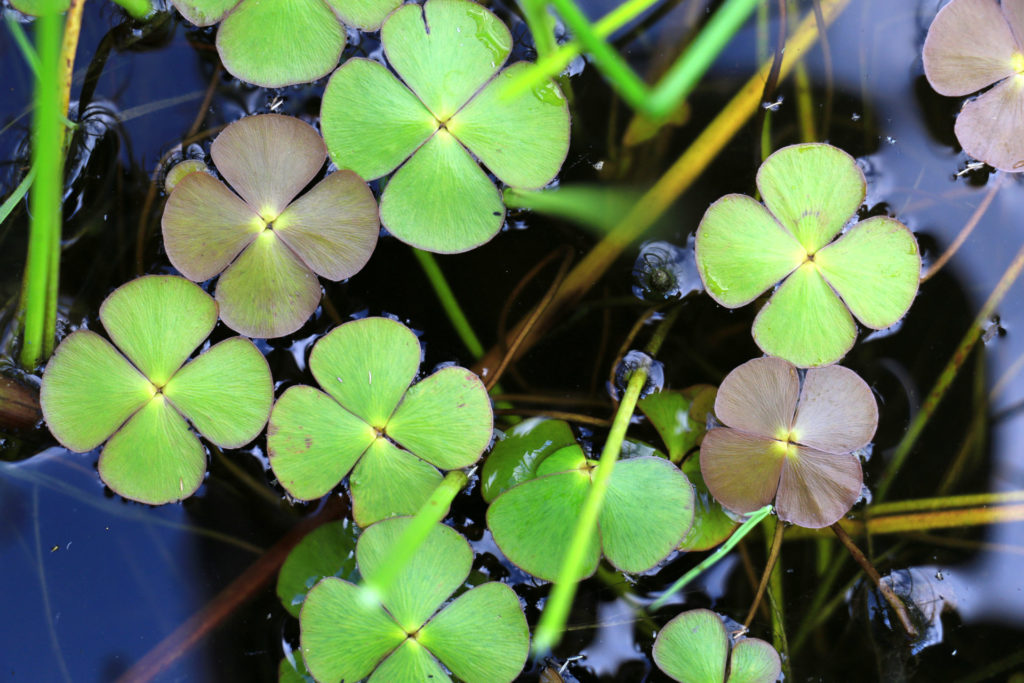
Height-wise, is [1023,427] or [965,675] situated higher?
[1023,427]

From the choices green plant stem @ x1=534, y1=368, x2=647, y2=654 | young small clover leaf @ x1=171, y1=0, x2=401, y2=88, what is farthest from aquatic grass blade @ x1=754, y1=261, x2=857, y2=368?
young small clover leaf @ x1=171, y1=0, x2=401, y2=88

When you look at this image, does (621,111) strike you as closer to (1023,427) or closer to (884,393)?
(884,393)

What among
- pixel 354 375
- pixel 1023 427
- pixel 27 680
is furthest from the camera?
pixel 1023 427

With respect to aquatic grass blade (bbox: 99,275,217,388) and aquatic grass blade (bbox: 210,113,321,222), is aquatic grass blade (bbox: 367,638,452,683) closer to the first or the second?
aquatic grass blade (bbox: 99,275,217,388)

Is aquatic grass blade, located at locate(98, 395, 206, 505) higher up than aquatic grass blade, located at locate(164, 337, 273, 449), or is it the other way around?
aquatic grass blade, located at locate(164, 337, 273, 449)

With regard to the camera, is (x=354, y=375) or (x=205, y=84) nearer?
(x=354, y=375)

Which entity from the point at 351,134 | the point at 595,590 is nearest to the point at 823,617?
the point at 595,590
